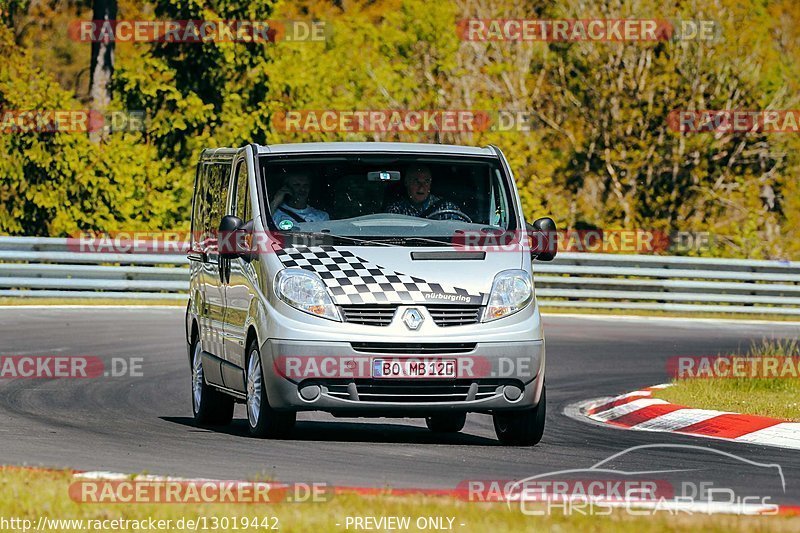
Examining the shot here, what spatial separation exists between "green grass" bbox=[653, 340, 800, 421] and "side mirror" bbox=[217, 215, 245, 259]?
435 centimetres

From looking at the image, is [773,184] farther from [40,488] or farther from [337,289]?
[40,488]

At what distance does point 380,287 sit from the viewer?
1016 centimetres

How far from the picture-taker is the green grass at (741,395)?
12906 mm

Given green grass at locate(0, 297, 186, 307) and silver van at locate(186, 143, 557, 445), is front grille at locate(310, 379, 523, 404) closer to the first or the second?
silver van at locate(186, 143, 557, 445)

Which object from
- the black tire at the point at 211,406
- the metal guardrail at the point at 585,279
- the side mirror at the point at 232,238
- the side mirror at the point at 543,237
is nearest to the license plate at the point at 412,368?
the side mirror at the point at 543,237

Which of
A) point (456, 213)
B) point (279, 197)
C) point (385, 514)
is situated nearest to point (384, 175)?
point (456, 213)

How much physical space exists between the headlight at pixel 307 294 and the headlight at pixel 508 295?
987 millimetres

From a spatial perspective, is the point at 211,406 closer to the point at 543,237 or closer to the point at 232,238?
the point at 232,238

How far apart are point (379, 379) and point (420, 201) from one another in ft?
5.25

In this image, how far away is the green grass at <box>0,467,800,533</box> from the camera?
6605mm

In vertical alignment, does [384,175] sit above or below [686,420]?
above

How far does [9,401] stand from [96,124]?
71.7 ft

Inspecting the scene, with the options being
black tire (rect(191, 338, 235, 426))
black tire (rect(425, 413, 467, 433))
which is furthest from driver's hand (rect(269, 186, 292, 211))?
black tire (rect(425, 413, 467, 433))

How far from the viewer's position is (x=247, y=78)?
113 feet
